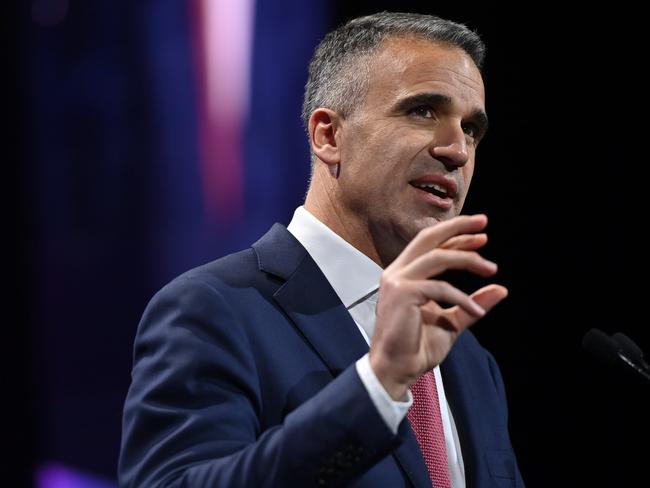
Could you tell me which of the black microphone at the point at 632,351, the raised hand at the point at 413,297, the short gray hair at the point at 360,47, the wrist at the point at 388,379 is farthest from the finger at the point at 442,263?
the short gray hair at the point at 360,47

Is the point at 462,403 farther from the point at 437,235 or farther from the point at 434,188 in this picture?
the point at 437,235

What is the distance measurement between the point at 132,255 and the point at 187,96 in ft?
1.90

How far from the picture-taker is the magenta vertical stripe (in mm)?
3186

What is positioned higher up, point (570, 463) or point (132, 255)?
point (132, 255)

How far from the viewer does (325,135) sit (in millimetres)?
1873

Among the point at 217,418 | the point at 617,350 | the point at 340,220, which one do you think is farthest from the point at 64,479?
the point at 617,350

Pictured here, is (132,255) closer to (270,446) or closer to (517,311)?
(517,311)

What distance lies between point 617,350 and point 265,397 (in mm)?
652

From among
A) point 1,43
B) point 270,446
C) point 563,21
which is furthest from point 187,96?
point 270,446

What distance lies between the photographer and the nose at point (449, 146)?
1705 millimetres

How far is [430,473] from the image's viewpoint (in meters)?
1.55

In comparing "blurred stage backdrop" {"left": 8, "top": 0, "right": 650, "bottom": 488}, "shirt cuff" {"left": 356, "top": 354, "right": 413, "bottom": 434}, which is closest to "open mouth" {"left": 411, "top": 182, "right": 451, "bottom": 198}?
"shirt cuff" {"left": 356, "top": 354, "right": 413, "bottom": 434}

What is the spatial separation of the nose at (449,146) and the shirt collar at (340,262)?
24cm

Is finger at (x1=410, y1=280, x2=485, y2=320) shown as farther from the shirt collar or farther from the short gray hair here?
the short gray hair
